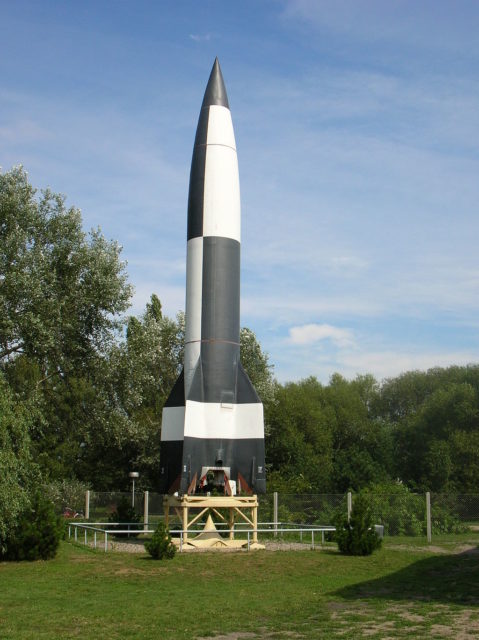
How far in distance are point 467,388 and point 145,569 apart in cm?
3710

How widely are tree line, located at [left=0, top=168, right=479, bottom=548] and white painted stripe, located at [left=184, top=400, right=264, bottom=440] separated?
13.6ft

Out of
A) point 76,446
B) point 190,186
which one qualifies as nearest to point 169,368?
point 76,446

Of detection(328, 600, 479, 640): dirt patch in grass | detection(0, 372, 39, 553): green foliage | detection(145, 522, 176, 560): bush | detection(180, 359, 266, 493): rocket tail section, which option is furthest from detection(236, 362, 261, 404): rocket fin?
detection(328, 600, 479, 640): dirt patch in grass

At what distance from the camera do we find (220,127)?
73.6 ft

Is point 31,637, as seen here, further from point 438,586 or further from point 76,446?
point 76,446

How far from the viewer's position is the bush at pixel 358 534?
59.6 ft

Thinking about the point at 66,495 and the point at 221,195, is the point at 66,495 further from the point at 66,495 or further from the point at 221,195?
the point at 221,195

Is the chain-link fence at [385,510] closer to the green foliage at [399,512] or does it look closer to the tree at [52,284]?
the green foliage at [399,512]

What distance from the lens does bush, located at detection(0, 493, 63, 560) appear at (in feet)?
55.9

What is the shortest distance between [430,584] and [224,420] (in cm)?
759

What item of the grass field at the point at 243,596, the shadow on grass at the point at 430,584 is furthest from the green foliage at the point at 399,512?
the shadow on grass at the point at 430,584

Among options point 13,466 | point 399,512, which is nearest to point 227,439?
point 13,466

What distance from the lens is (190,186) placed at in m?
22.1

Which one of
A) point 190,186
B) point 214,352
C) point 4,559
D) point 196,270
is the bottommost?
point 4,559
